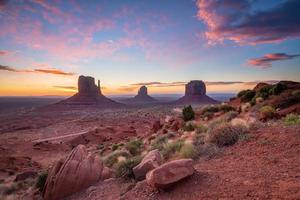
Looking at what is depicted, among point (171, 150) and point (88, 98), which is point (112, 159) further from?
point (88, 98)

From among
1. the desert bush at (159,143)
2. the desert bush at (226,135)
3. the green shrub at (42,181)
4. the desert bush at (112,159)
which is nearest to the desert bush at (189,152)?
the desert bush at (226,135)

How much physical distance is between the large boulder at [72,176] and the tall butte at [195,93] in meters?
124

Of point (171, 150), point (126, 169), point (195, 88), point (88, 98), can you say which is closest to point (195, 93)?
point (195, 88)

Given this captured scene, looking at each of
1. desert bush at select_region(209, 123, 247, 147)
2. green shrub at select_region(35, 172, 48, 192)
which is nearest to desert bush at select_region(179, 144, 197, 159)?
desert bush at select_region(209, 123, 247, 147)

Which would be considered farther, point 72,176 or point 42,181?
point 42,181

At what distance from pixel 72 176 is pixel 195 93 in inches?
5217

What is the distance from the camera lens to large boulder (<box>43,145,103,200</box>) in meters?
9.66

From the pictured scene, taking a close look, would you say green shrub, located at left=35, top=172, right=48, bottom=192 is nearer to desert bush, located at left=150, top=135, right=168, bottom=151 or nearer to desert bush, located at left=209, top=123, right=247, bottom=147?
desert bush, located at left=150, top=135, right=168, bottom=151

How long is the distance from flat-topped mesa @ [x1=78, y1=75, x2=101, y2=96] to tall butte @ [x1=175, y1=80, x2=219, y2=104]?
47.2 metres

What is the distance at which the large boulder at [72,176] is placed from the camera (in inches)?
380

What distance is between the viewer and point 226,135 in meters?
10.1

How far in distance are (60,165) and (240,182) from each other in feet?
26.1

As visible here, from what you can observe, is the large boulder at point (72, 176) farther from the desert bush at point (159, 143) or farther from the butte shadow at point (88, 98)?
the butte shadow at point (88, 98)

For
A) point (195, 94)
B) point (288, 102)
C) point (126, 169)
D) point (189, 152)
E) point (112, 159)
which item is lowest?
point (112, 159)
